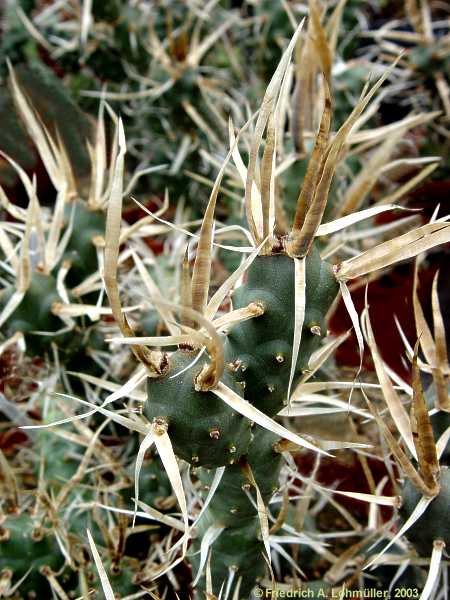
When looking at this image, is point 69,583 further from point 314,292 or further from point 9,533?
point 314,292

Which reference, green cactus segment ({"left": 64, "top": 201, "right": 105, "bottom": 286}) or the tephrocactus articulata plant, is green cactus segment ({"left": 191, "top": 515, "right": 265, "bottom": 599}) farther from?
green cactus segment ({"left": 64, "top": 201, "right": 105, "bottom": 286})

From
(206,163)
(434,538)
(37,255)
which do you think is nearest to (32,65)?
(206,163)

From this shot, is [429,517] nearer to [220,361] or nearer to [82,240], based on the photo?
[220,361]

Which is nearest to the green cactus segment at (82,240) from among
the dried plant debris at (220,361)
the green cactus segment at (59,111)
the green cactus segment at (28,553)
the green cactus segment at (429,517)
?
the dried plant debris at (220,361)

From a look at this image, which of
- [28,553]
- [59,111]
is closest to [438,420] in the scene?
[28,553]

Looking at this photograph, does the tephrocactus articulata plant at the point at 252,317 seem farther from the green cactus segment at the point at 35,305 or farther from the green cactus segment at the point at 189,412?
the green cactus segment at the point at 35,305

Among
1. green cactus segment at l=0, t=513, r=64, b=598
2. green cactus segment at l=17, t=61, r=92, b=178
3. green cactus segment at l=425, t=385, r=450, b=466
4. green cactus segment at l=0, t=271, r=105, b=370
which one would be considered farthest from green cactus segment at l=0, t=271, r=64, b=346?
green cactus segment at l=17, t=61, r=92, b=178
